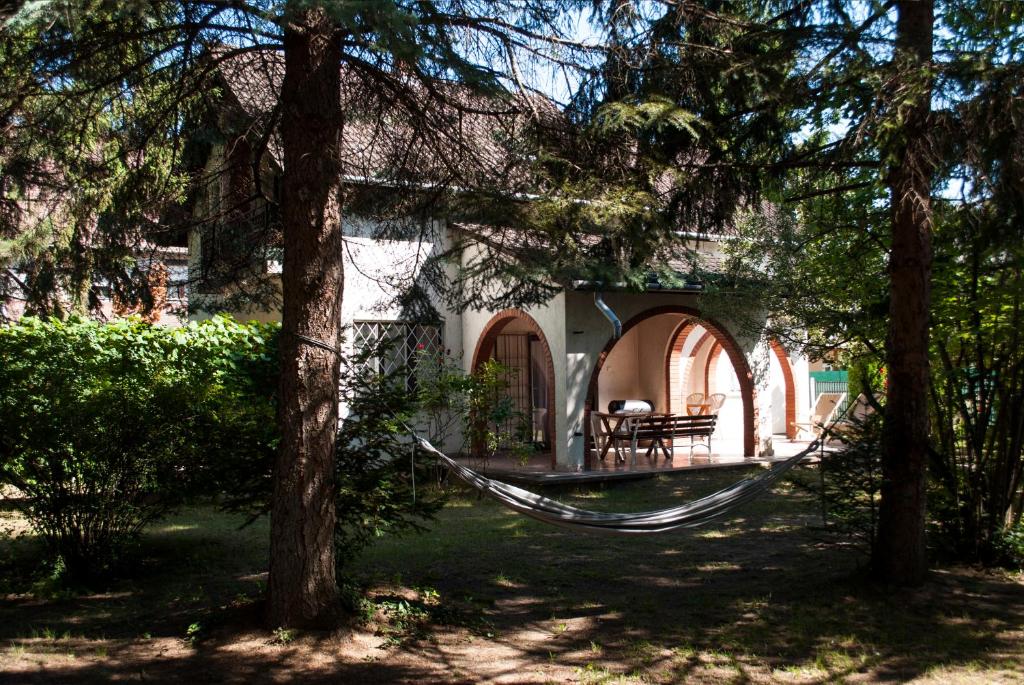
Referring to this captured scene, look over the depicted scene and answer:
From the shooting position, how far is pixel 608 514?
6059 millimetres

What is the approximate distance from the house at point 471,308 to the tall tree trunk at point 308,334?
4.21ft

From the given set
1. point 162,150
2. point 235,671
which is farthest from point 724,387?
point 235,671

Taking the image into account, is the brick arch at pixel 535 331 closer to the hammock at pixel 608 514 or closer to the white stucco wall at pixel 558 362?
the white stucco wall at pixel 558 362

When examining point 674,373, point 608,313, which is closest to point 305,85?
point 608,313

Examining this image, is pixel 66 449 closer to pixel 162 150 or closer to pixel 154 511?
→ pixel 154 511

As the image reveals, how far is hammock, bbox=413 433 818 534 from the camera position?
18.6 ft

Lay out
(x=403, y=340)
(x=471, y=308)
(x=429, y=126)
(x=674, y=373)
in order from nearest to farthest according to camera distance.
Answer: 1. (x=429, y=126)
2. (x=471, y=308)
3. (x=403, y=340)
4. (x=674, y=373)

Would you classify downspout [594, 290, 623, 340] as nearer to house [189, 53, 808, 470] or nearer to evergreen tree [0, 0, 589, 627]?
house [189, 53, 808, 470]

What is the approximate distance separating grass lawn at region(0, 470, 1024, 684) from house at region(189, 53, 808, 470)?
85.0 inches

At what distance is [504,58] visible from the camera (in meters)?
5.93

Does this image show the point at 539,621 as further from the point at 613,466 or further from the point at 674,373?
the point at 674,373

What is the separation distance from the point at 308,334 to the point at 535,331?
891 centimetres

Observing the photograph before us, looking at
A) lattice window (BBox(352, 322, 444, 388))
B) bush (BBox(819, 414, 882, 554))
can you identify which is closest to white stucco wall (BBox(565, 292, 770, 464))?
lattice window (BBox(352, 322, 444, 388))

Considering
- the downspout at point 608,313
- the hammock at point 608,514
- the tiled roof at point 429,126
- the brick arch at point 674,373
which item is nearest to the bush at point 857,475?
the hammock at point 608,514
